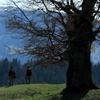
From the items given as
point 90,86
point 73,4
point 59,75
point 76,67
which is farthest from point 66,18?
point 59,75

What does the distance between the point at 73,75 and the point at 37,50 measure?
10.2ft

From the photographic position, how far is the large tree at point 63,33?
14039 mm

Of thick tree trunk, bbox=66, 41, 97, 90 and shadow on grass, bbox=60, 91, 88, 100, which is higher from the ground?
thick tree trunk, bbox=66, 41, 97, 90

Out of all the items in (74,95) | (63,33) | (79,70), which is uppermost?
(63,33)

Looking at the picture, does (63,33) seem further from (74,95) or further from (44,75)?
(44,75)

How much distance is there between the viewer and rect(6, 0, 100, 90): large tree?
1404 cm

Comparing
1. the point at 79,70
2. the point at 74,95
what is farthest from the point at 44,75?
the point at 74,95

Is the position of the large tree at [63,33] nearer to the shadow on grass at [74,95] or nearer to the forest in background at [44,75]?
the shadow on grass at [74,95]

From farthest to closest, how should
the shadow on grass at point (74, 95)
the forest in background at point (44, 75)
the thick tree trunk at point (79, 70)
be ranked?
the forest in background at point (44, 75) < the thick tree trunk at point (79, 70) < the shadow on grass at point (74, 95)

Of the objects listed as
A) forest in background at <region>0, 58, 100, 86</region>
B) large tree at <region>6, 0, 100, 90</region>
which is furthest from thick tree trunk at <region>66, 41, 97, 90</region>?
forest in background at <region>0, 58, 100, 86</region>

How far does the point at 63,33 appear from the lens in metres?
14.4

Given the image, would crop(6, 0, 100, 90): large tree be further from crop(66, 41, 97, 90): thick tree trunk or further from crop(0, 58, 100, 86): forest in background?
crop(0, 58, 100, 86): forest in background

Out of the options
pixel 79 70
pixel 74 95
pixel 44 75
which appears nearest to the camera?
pixel 74 95

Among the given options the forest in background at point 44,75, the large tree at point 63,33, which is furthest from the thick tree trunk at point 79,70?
the forest in background at point 44,75
